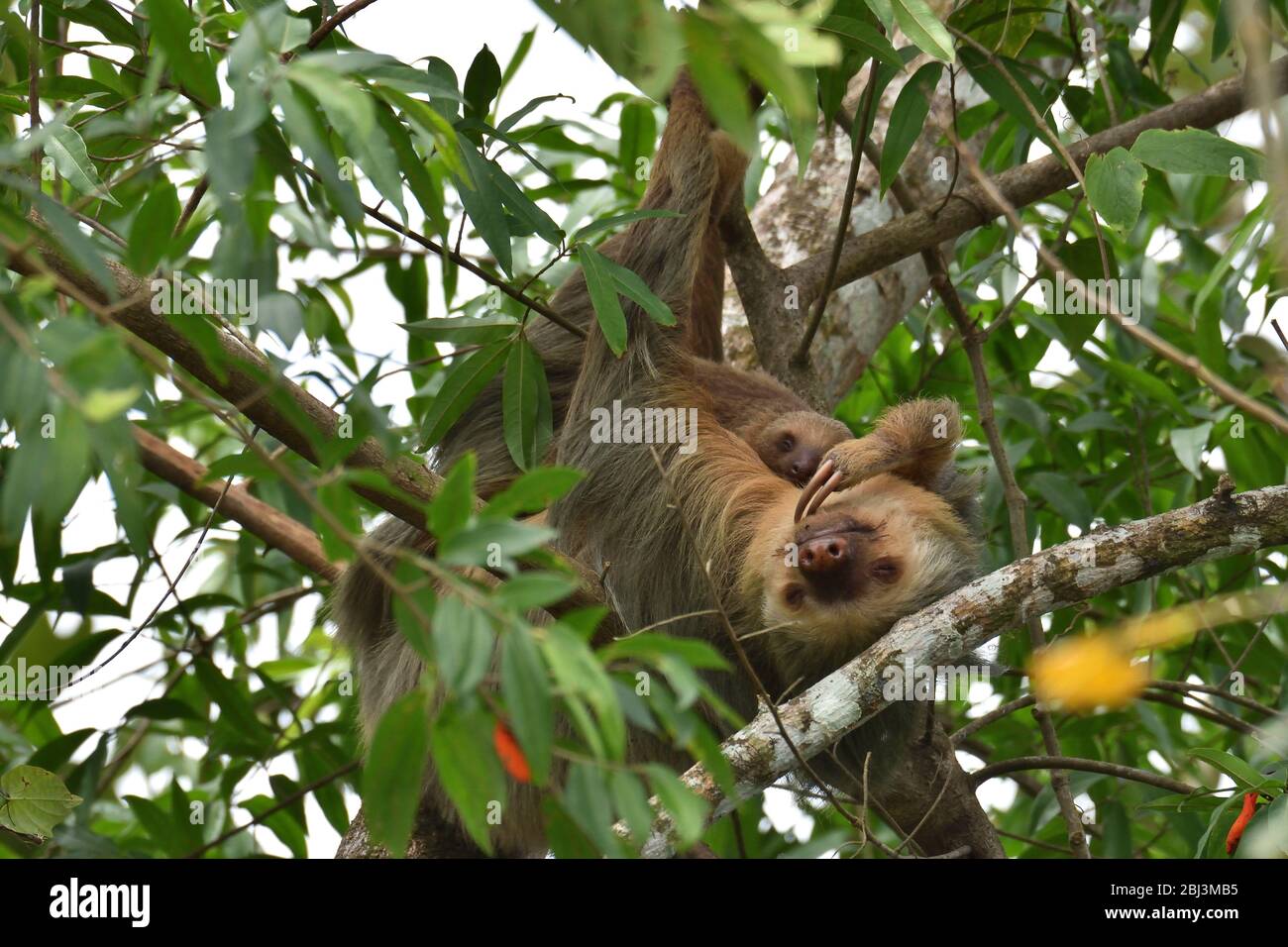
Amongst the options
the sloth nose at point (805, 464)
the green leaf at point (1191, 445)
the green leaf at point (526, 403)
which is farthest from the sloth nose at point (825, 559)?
the green leaf at point (1191, 445)

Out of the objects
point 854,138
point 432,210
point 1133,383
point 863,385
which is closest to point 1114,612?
point 1133,383

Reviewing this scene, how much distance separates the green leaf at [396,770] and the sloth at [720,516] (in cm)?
293

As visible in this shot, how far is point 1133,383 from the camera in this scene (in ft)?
22.1

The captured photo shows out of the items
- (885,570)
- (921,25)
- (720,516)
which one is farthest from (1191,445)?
(921,25)

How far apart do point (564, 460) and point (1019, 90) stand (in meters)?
2.56

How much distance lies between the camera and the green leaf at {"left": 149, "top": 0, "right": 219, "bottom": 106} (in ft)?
11.3

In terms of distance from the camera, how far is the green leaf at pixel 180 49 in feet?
11.3

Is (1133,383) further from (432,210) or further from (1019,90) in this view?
(432,210)

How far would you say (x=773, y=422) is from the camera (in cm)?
625

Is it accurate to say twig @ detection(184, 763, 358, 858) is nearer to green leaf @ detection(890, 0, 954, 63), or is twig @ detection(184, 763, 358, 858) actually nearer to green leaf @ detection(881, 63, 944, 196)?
green leaf @ detection(881, 63, 944, 196)

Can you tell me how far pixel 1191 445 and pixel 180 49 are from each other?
16.5 feet

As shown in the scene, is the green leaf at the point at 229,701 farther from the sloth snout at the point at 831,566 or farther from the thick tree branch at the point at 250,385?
the sloth snout at the point at 831,566

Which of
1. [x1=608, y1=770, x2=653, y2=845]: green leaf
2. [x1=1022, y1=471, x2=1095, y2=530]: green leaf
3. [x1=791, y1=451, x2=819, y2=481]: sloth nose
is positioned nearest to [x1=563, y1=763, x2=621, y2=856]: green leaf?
[x1=608, y1=770, x2=653, y2=845]: green leaf

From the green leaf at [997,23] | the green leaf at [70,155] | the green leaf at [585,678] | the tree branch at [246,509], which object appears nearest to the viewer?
the green leaf at [585,678]
